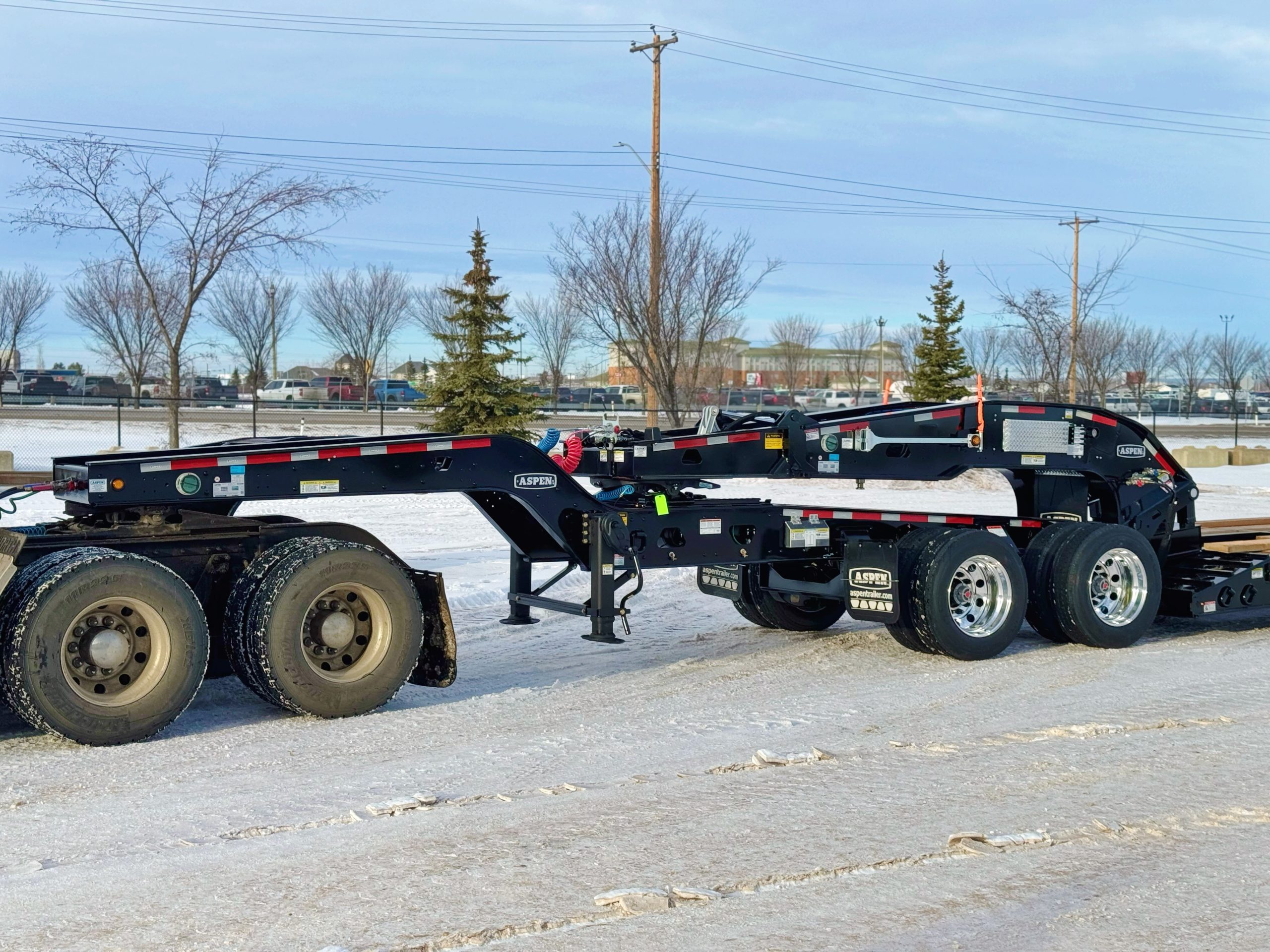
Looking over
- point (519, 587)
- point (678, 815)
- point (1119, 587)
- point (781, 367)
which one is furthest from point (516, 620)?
point (781, 367)

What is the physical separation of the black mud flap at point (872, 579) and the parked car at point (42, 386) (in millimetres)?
48612

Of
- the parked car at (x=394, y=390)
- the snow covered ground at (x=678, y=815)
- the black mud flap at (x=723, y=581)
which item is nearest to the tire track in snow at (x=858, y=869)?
the snow covered ground at (x=678, y=815)

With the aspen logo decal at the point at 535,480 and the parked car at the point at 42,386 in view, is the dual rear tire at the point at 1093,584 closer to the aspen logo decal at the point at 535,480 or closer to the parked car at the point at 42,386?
the aspen logo decal at the point at 535,480

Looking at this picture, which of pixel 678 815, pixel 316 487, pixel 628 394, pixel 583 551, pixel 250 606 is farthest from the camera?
pixel 628 394

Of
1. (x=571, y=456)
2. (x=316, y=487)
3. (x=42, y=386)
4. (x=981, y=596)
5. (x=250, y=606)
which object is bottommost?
(x=981, y=596)

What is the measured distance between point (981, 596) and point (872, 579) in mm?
802

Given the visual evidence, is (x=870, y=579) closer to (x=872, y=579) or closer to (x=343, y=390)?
(x=872, y=579)

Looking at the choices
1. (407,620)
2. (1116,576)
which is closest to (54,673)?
(407,620)

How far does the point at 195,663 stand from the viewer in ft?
23.2

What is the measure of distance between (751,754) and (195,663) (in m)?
2.83

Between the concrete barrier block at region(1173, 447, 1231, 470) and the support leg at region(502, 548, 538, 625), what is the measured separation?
32376mm

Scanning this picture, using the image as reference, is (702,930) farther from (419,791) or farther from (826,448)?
(826,448)

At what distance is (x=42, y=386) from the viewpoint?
57844mm

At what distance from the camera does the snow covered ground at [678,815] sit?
457 cm
